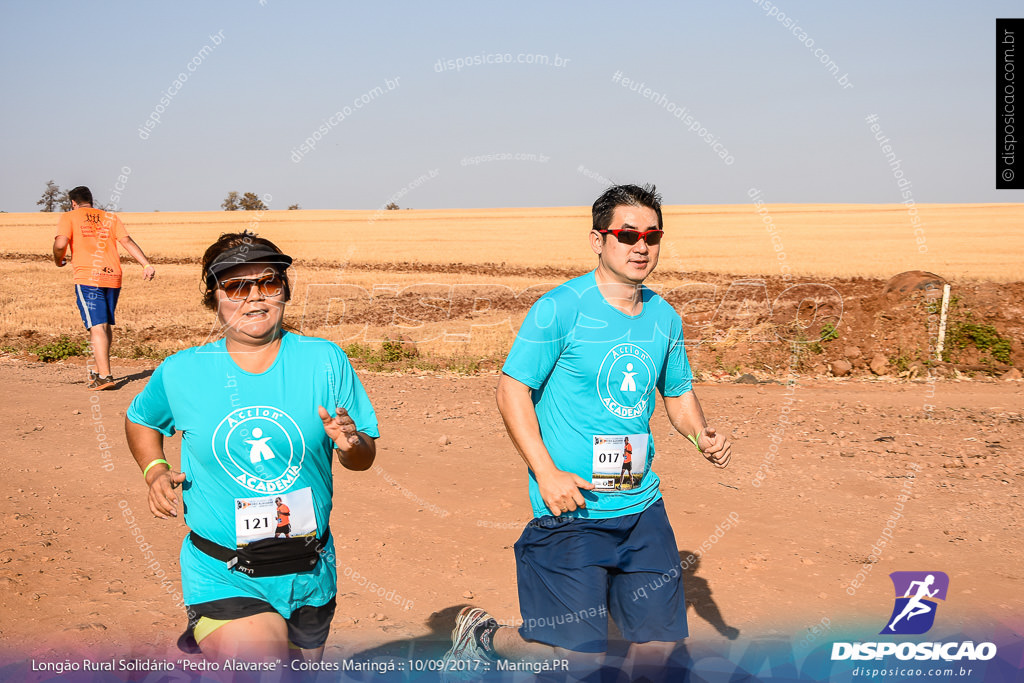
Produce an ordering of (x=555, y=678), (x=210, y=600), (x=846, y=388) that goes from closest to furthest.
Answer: (x=210, y=600)
(x=555, y=678)
(x=846, y=388)

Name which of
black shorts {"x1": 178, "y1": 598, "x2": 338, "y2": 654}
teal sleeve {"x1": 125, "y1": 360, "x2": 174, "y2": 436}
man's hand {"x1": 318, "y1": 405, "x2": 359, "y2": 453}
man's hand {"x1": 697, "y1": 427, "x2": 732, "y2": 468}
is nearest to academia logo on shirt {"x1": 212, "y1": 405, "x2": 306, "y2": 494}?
man's hand {"x1": 318, "y1": 405, "x2": 359, "y2": 453}

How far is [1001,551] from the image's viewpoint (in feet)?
17.8

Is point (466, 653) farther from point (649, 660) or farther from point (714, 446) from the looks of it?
point (714, 446)

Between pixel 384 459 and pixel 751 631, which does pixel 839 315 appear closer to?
pixel 384 459

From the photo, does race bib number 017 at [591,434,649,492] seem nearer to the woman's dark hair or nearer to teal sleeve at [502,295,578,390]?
teal sleeve at [502,295,578,390]

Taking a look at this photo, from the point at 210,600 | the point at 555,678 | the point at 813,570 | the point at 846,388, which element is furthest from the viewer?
the point at 846,388

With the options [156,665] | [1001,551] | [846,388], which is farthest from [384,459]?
[846,388]

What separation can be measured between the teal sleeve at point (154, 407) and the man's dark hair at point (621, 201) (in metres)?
1.82

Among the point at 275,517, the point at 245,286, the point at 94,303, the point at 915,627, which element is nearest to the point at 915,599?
the point at 915,627

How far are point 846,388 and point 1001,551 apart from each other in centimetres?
640

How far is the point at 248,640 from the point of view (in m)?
2.70

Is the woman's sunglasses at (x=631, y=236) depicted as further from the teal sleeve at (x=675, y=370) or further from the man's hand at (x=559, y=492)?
the man's hand at (x=559, y=492)

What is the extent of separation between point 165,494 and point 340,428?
2.16ft

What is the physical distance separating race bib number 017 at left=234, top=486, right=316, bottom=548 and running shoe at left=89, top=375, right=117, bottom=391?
782 centimetres
